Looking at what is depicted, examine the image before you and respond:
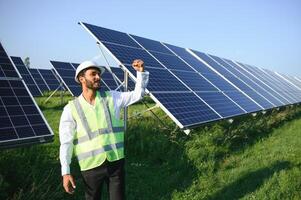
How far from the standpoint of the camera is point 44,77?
98.2 feet

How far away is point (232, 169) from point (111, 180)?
4.51 m

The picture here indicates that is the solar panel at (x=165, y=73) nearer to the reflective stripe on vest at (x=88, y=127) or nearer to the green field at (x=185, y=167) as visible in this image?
the green field at (x=185, y=167)

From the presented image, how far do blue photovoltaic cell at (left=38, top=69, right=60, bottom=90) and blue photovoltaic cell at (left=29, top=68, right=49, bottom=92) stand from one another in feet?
0.99

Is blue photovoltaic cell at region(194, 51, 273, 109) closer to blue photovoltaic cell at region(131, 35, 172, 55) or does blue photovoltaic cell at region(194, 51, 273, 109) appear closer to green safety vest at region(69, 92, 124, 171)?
blue photovoltaic cell at region(131, 35, 172, 55)

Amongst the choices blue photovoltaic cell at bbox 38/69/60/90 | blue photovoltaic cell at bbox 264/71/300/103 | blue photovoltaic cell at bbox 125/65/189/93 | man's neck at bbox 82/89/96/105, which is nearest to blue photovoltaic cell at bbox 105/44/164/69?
blue photovoltaic cell at bbox 125/65/189/93

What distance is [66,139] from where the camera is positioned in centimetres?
454

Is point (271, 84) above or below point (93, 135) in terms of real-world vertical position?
below

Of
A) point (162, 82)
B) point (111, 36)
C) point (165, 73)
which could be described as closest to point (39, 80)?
point (111, 36)

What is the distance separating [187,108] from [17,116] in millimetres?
5071

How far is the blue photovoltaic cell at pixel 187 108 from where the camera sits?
9438 millimetres

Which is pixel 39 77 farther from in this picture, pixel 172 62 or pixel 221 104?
pixel 221 104

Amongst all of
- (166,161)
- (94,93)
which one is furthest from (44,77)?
(94,93)


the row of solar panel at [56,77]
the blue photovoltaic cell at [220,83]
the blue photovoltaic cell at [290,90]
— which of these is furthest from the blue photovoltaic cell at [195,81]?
the blue photovoltaic cell at [290,90]

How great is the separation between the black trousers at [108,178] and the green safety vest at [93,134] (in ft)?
0.23
